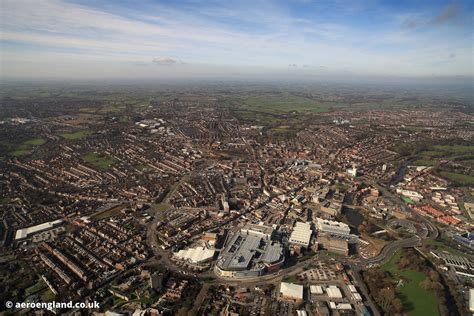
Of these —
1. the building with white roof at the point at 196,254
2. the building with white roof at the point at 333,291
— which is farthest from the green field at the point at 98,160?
the building with white roof at the point at 333,291

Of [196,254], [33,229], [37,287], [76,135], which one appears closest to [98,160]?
[76,135]

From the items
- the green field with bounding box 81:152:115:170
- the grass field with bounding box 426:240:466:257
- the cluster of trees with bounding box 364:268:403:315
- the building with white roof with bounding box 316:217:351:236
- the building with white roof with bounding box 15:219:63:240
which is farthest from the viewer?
the green field with bounding box 81:152:115:170

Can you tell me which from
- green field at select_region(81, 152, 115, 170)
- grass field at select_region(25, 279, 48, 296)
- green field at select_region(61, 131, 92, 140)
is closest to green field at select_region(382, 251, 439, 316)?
grass field at select_region(25, 279, 48, 296)

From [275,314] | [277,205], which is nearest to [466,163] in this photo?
[277,205]

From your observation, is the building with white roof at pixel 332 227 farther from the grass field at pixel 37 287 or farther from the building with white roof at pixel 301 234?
the grass field at pixel 37 287

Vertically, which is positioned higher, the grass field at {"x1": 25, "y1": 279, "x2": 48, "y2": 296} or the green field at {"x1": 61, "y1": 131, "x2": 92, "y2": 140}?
the green field at {"x1": 61, "y1": 131, "x2": 92, "y2": 140}

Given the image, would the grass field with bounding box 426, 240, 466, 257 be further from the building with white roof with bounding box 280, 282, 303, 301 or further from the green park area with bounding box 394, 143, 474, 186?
the green park area with bounding box 394, 143, 474, 186
